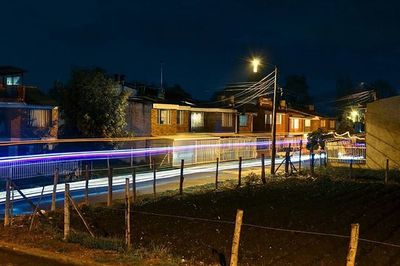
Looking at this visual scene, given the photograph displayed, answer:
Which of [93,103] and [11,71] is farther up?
[11,71]

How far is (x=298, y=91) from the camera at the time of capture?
105 m

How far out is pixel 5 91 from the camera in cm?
3881

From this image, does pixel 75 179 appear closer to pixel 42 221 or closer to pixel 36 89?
pixel 42 221

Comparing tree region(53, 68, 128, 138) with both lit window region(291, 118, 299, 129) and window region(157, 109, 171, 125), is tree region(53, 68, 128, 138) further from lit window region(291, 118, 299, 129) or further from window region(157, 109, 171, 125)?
lit window region(291, 118, 299, 129)

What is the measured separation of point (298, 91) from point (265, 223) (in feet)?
308

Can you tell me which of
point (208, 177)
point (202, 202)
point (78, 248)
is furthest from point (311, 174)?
point (78, 248)

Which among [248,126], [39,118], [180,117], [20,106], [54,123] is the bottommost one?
[248,126]

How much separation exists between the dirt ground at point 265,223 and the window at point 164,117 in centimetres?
2379

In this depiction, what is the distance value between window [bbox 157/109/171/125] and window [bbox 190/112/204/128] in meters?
4.13

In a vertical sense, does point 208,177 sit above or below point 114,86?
below

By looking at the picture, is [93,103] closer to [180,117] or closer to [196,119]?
[180,117]

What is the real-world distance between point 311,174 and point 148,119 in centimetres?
1966

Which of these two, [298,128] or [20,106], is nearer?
[20,106]

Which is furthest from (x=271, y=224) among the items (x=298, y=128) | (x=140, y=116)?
(x=298, y=128)
